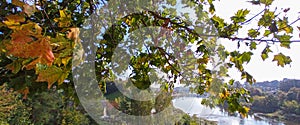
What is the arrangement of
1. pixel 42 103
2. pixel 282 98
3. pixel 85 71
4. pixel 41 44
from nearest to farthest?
pixel 41 44 → pixel 85 71 → pixel 42 103 → pixel 282 98

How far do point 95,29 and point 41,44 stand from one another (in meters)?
0.94

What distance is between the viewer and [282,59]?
986mm

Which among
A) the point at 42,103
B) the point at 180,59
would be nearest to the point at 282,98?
the point at 42,103

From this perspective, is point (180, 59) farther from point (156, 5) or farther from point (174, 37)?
point (156, 5)

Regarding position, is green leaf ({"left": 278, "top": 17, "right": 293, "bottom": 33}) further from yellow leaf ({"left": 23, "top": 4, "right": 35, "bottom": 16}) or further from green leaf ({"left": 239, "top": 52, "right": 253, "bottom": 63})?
yellow leaf ({"left": 23, "top": 4, "right": 35, "bottom": 16})

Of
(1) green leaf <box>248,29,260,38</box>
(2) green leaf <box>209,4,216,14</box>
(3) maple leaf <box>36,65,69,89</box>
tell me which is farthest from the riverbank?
(3) maple leaf <box>36,65,69,89</box>

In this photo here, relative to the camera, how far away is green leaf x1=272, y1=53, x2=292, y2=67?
3.18ft

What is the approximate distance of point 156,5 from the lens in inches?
59.7

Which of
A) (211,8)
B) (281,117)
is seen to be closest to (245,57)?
(211,8)

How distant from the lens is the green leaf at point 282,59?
3.18 feet

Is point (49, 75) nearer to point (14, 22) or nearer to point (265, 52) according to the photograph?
point (14, 22)

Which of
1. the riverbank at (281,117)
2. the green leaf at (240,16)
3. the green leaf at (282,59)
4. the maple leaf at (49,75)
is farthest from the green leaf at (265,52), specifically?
the riverbank at (281,117)

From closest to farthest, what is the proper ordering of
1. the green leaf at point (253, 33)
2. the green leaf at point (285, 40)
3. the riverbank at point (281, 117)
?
1. the green leaf at point (285, 40)
2. the green leaf at point (253, 33)
3. the riverbank at point (281, 117)

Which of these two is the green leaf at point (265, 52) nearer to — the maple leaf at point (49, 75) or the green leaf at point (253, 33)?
the green leaf at point (253, 33)
